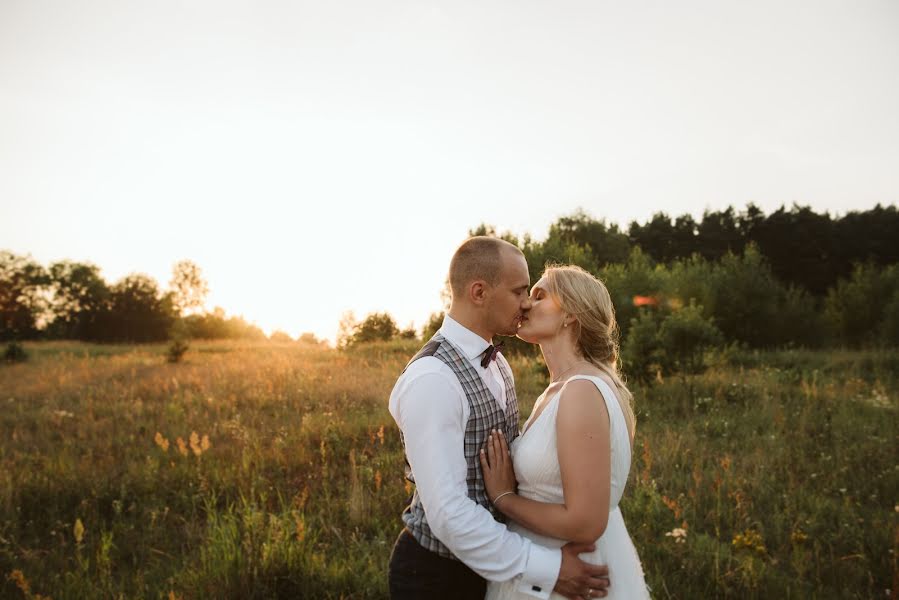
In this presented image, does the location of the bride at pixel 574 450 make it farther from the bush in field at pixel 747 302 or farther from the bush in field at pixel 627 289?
the bush in field at pixel 747 302

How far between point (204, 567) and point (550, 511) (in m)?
3.13

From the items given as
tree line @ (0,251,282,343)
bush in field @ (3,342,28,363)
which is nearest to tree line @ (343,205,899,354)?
bush in field @ (3,342,28,363)

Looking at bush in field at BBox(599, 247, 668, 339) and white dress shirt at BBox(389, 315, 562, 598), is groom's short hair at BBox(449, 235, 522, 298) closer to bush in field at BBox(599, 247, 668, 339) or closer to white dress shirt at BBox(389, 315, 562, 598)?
white dress shirt at BBox(389, 315, 562, 598)

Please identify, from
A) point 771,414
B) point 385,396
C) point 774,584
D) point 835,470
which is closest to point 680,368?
point 771,414

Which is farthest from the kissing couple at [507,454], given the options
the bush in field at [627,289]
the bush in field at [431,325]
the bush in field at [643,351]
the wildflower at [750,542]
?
the bush in field at [431,325]

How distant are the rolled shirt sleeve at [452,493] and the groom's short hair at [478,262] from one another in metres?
0.53

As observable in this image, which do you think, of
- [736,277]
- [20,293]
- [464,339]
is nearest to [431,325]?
[464,339]

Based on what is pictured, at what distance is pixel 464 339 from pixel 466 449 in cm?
51

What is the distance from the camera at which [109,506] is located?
226 inches

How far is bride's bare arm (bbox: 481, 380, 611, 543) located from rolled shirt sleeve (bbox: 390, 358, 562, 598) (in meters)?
0.12

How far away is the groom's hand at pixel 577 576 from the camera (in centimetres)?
220

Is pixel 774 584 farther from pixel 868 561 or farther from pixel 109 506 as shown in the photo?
pixel 109 506

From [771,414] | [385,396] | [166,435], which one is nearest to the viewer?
[166,435]

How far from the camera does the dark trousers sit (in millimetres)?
2381
